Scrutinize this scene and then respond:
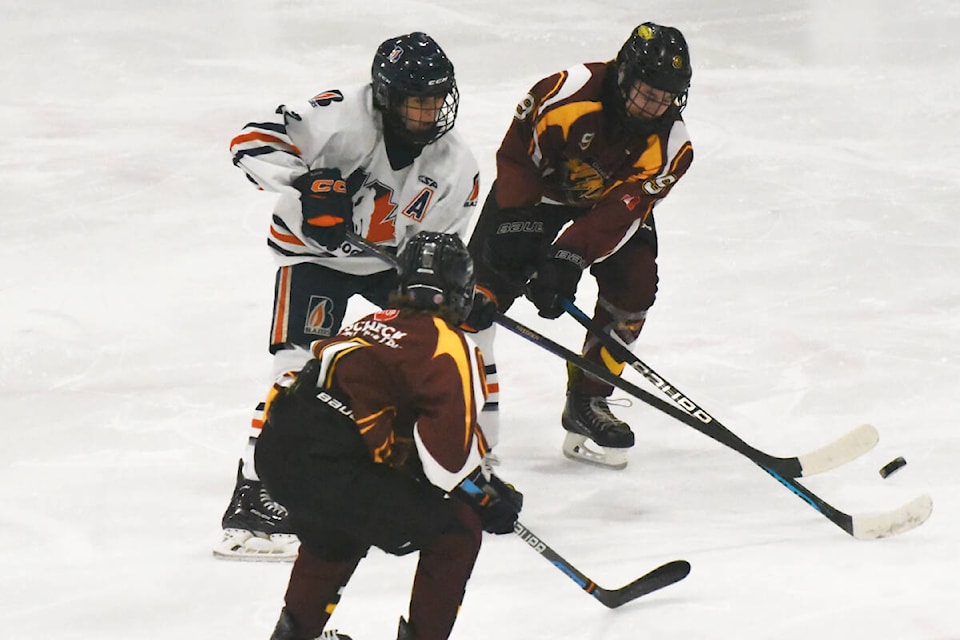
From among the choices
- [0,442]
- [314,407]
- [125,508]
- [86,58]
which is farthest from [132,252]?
[314,407]

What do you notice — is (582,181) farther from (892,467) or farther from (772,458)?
(892,467)

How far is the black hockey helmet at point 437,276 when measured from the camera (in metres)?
2.32

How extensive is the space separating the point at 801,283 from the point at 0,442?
2.47 metres

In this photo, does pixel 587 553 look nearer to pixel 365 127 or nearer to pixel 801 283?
pixel 365 127

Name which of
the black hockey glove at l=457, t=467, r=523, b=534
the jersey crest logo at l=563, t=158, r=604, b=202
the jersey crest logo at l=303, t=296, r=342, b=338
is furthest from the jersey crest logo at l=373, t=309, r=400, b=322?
the jersey crest logo at l=563, t=158, r=604, b=202

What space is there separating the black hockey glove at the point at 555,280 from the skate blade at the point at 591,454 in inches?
15.1

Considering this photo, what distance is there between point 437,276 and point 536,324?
6.63ft

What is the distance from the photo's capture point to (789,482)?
3.20 m

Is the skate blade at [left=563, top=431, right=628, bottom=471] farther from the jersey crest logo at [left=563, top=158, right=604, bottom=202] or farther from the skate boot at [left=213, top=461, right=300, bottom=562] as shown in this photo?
the skate boot at [left=213, top=461, right=300, bottom=562]

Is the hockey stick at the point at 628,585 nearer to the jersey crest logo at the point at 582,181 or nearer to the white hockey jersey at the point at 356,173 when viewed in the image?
the white hockey jersey at the point at 356,173

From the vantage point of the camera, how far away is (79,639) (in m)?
2.60

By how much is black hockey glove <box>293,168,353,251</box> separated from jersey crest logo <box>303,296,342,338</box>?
0.52ft

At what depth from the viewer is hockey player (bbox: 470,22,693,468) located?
3.31 meters

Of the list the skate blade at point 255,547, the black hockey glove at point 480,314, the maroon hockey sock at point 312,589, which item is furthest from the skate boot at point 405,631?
the black hockey glove at point 480,314
